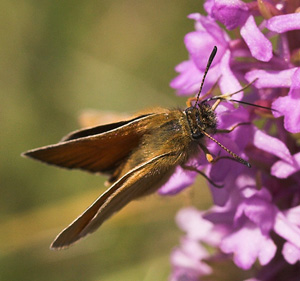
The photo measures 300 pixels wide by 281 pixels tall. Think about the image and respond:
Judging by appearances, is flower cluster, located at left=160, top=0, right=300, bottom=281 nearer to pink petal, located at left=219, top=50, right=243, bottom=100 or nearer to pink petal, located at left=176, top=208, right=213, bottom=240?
pink petal, located at left=219, top=50, right=243, bottom=100

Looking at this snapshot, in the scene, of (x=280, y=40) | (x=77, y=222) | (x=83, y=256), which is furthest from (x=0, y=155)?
(x=280, y=40)

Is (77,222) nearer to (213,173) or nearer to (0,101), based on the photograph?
(213,173)

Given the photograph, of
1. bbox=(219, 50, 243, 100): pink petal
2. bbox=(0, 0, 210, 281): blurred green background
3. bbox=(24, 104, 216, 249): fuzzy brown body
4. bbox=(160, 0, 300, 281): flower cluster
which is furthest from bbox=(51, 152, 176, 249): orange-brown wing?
bbox=(0, 0, 210, 281): blurred green background

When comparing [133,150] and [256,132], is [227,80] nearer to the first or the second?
[256,132]

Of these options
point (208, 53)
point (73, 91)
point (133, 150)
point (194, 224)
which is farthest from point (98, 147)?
point (73, 91)

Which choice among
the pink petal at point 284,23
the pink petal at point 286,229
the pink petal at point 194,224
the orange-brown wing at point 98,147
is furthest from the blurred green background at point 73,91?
the pink petal at point 284,23
